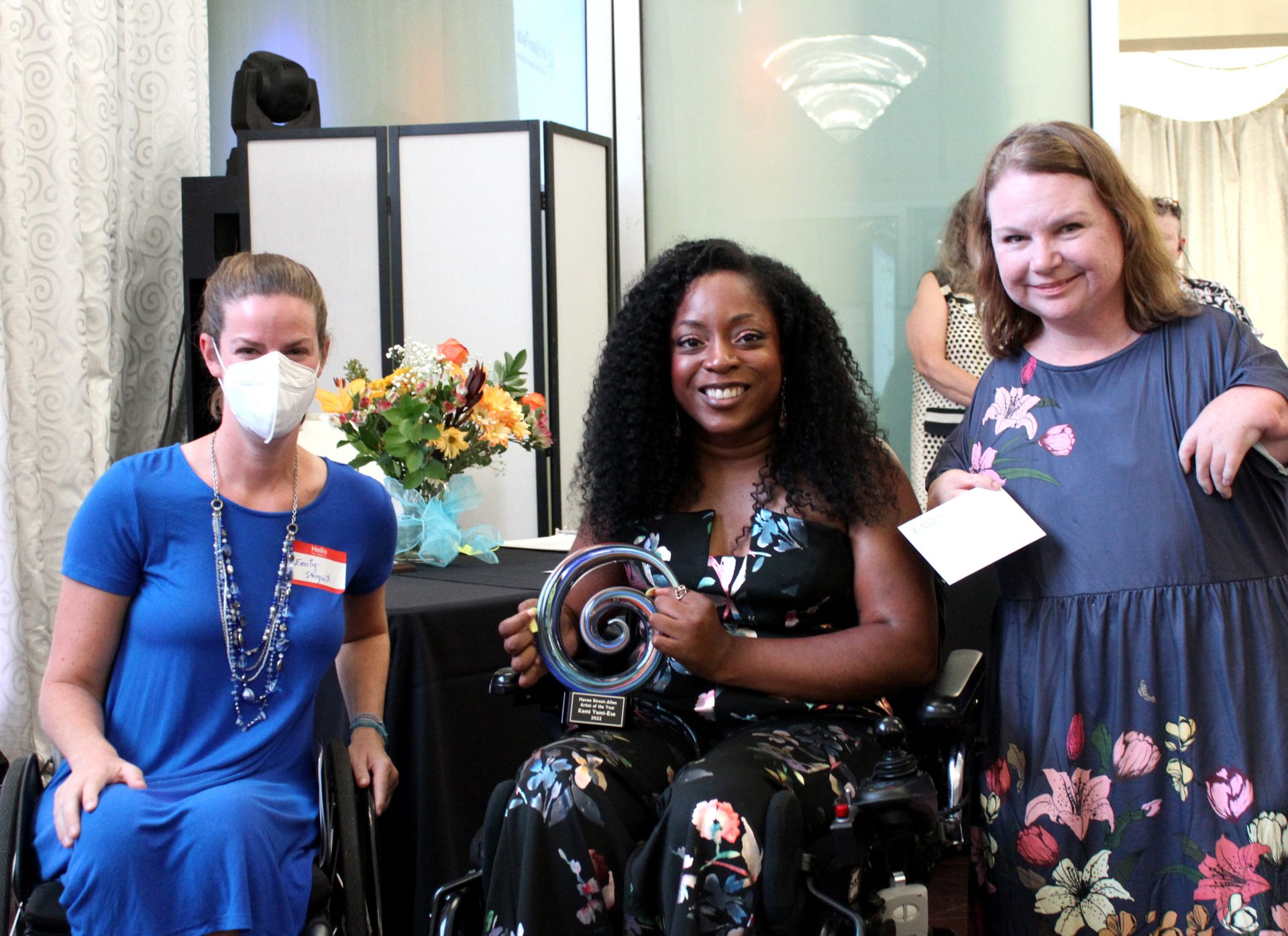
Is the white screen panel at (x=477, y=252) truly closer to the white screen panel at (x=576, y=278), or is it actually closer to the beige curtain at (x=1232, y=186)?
the white screen panel at (x=576, y=278)

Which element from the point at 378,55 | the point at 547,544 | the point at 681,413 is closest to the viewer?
the point at 681,413

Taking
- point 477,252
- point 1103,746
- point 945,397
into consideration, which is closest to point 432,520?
point 1103,746

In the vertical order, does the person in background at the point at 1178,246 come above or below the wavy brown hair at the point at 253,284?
above

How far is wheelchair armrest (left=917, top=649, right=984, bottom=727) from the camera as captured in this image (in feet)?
5.01

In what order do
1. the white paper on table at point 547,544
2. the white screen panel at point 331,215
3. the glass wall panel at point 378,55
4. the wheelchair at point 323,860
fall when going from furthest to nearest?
1. the glass wall panel at point 378,55
2. the white screen panel at point 331,215
3. the white paper on table at point 547,544
4. the wheelchair at point 323,860

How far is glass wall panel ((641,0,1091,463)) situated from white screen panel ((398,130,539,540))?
74cm

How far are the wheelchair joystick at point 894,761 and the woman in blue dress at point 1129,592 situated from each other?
255 millimetres

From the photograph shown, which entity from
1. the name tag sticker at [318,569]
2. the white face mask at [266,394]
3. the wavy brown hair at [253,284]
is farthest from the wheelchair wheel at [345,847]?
the wavy brown hair at [253,284]

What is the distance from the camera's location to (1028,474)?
5.54 ft

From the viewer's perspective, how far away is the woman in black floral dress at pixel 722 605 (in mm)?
1467

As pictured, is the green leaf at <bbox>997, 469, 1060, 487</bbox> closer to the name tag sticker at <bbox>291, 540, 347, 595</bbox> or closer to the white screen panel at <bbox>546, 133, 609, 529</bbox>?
the name tag sticker at <bbox>291, 540, 347, 595</bbox>

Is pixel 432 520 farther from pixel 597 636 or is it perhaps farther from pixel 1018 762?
pixel 1018 762

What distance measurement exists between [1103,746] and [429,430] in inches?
56.7

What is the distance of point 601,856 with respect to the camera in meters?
1.50
